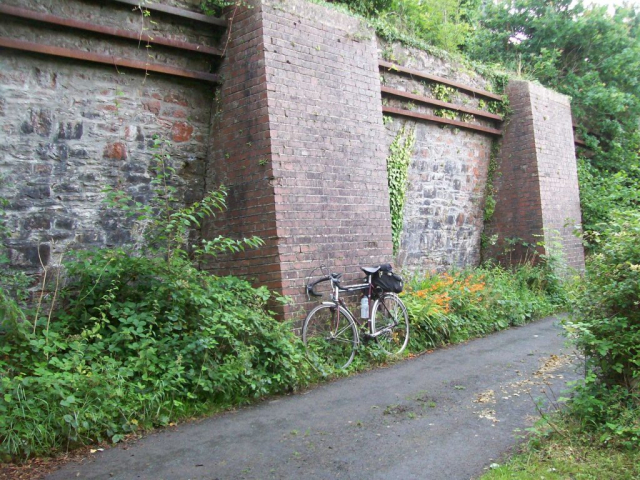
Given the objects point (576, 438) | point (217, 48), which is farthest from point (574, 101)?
point (576, 438)

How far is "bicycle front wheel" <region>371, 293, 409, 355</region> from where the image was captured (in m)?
6.94

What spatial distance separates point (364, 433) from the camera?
14.6ft

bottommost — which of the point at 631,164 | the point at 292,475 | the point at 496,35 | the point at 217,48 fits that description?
the point at 292,475

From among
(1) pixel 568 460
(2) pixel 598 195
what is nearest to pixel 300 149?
(1) pixel 568 460

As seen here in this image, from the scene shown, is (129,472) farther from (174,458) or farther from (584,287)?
(584,287)

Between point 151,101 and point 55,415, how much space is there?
3806 mm

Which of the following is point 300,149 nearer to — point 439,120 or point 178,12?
point 178,12

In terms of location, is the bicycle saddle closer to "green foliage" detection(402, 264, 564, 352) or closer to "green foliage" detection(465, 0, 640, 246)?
"green foliage" detection(402, 264, 564, 352)

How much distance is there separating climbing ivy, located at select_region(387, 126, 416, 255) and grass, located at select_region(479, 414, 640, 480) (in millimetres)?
5158

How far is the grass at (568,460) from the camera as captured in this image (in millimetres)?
3400

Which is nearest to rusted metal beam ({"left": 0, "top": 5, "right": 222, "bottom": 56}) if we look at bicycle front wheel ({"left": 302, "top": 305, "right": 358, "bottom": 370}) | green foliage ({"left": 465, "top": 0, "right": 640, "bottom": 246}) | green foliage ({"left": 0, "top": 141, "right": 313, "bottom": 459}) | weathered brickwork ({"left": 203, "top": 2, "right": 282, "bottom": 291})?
weathered brickwork ({"left": 203, "top": 2, "right": 282, "bottom": 291})

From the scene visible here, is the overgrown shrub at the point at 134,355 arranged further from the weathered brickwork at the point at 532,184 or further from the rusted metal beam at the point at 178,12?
the weathered brickwork at the point at 532,184

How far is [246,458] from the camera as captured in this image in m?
4.02

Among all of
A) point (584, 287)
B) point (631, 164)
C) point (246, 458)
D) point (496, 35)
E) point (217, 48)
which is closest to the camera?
point (246, 458)
